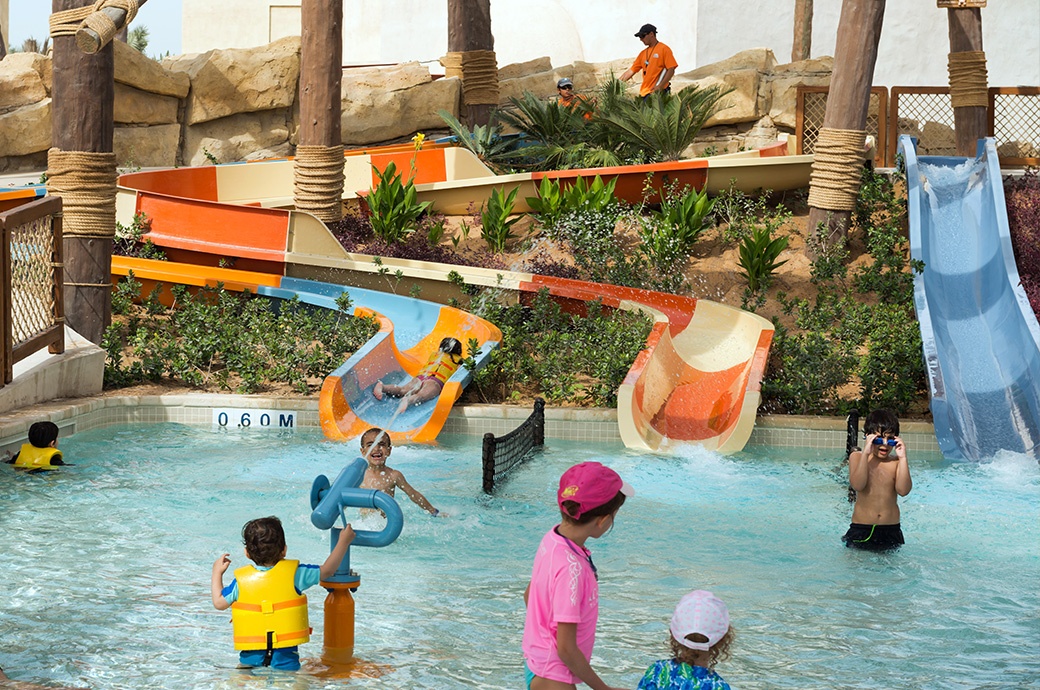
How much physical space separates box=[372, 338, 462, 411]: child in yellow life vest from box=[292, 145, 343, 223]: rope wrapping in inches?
114

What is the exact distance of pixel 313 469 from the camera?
8.68m

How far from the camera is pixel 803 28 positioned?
21.2 m

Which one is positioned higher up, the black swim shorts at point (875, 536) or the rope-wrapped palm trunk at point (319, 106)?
the rope-wrapped palm trunk at point (319, 106)

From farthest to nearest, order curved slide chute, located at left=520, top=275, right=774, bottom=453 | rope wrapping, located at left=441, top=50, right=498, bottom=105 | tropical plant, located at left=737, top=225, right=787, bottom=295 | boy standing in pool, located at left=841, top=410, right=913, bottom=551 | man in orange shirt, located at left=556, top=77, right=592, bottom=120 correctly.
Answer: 1. rope wrapping, located at left=441, top=50, right=498, bottom=105
2. man in orange shirt, located at left=556, top=77, right=592, bottom=120
3. tropical plant, located at left=737, top=225, right=787, bottom=295
4. curved slide chute, located at left=520, top=275, right=774, bottom=453
5. boy standing in pool, located at left=841, top=410, right=913, bottom=551

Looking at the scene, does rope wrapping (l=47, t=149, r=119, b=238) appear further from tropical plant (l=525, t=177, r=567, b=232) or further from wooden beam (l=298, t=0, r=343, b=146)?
tropical plant (l=525, t=177, r=567, b=232)

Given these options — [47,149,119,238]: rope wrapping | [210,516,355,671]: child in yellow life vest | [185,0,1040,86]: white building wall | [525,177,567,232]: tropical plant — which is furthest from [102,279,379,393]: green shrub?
[185,0,1040,86]: white building wall

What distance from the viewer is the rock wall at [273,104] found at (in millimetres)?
17734

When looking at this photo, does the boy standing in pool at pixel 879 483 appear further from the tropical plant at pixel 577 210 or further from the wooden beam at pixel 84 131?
the wooden beam at pixel 84 131

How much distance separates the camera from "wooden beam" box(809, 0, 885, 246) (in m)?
12.2

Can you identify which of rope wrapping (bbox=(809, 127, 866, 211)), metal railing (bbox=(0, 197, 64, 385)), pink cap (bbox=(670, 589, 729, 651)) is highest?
rope wrapping (bbox=(809, 127, 866, 211))

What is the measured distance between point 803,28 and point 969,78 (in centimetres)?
727

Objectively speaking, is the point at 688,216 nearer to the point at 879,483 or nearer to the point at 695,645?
the point at 879,483

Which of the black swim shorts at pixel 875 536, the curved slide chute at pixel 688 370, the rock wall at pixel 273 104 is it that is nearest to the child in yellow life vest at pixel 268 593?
the black swim shorts at pixel 875 536

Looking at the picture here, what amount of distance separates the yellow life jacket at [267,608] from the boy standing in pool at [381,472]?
2354 mm
